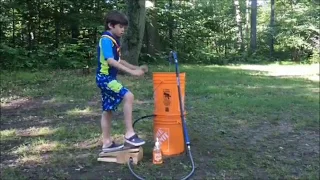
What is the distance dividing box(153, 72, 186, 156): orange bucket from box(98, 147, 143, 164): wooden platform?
0.32 m

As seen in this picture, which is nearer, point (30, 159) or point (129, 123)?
point (129, 123)

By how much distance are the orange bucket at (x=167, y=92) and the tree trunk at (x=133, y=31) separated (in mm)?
6333

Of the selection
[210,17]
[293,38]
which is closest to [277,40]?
[293,38]

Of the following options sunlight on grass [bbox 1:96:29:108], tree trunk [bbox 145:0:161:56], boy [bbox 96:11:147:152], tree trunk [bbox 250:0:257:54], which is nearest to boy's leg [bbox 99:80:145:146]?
boy [bbox 96:11:147:152]

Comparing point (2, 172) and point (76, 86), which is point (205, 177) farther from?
point (76, 86)

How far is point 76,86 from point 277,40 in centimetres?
1667

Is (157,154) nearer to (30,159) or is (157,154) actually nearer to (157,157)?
(157,157)

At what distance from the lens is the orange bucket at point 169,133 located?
14.6ft

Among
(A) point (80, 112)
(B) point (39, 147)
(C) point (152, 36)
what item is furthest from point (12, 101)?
(C) point (152, 36)

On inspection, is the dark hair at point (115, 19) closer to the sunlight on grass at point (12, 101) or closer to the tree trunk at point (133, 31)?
the sunlight on grass at point (12, 101)

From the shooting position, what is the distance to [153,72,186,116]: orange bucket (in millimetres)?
4367

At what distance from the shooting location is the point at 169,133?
4457mm

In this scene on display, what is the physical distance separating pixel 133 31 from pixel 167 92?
6.46 metres

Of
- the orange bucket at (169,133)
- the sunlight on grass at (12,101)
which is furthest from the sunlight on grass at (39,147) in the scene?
the sunlight on grass at (12,101)
